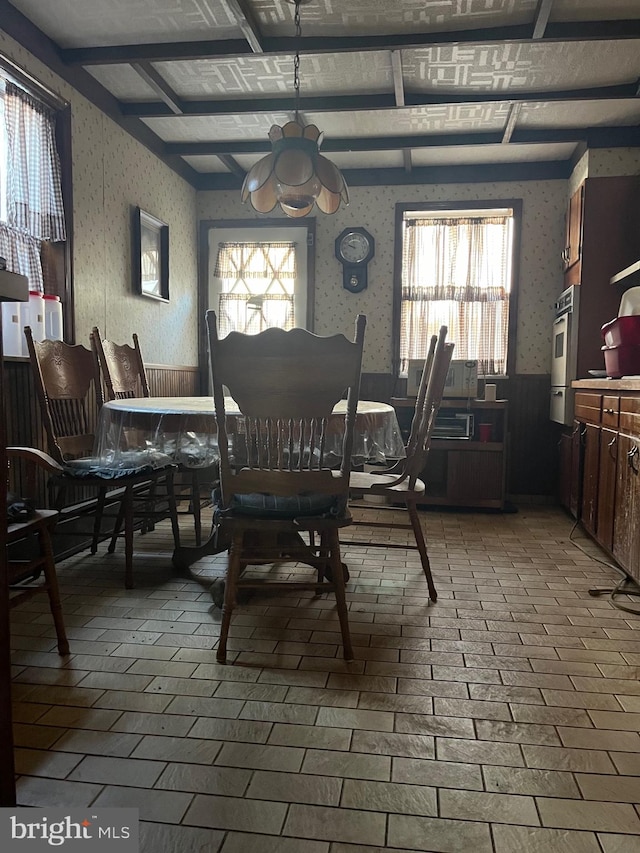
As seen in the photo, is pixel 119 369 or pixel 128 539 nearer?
pixel 128 539

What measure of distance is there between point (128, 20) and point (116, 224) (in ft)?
3.62

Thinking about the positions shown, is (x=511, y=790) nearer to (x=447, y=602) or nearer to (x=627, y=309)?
(x=447, y=602)

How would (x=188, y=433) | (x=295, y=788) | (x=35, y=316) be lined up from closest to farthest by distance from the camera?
(x=295, y=788) → (x=188, y=433) → (x=35, y=316)

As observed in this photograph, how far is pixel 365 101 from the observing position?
338cm

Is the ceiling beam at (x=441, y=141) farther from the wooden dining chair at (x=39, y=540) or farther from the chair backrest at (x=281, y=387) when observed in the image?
the wooden dining chair at (x=39, y=540)

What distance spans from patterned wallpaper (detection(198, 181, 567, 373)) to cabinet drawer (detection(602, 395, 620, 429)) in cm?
171

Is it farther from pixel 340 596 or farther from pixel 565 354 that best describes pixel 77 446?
pixel 565 354

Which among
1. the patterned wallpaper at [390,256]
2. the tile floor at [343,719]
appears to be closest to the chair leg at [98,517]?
the tile floor at [343,719]

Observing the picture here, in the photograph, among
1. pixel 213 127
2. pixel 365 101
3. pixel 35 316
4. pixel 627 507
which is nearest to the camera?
pixel 627 507

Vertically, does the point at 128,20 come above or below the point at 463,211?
above

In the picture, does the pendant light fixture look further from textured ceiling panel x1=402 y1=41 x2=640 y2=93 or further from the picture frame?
the picture frame

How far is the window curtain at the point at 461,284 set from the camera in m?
4.55
